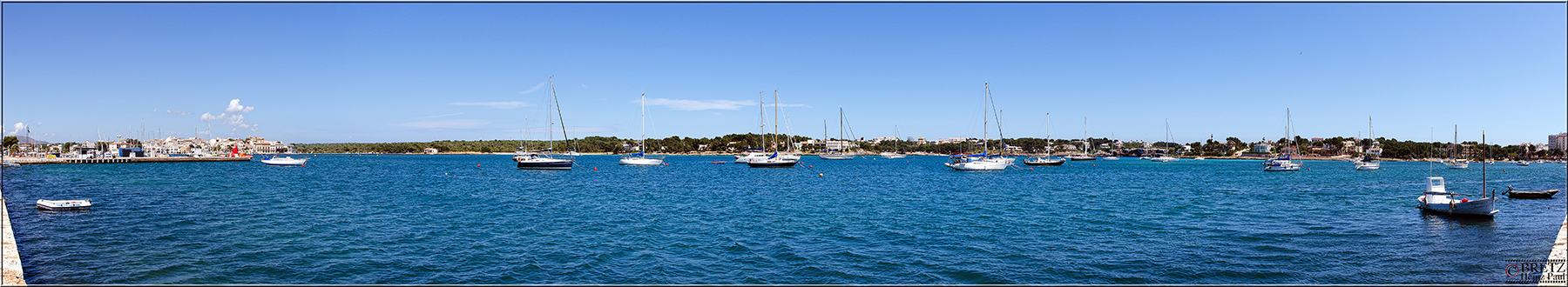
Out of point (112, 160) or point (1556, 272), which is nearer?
point (1556, 272)

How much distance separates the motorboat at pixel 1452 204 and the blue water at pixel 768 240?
499mm

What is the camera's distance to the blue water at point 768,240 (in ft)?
45.9

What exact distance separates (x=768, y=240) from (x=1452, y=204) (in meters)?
23.0

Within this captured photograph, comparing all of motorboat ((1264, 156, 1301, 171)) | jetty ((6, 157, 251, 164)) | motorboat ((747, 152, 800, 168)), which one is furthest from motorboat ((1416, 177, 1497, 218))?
jetty ((6, 157, 251, 164))

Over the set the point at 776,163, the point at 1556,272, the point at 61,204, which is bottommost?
the point at 1556,272

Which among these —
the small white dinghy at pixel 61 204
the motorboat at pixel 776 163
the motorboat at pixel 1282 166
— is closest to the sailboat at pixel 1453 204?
the small white dinghy at pixel 61 204

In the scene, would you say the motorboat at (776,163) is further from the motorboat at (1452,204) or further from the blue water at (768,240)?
the motorboat at (1452,204)

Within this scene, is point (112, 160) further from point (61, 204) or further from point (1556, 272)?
point (1556, 272)

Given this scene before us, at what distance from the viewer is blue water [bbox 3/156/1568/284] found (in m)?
14.0

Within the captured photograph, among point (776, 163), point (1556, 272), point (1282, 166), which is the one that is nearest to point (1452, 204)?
point (1556, 272)

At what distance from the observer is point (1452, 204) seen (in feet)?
75.6

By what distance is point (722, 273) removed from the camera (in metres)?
14.1

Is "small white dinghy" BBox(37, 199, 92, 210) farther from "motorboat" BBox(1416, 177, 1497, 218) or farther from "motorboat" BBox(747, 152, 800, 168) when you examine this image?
"motorboat" BBox(747, 152, 800, 168)

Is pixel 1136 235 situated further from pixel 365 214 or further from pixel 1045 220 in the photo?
pixel 365 214
